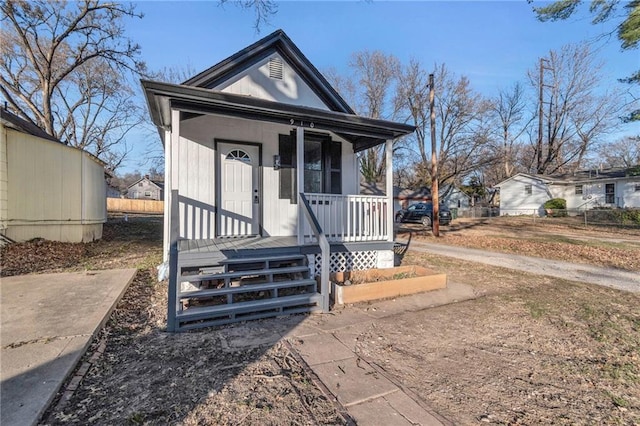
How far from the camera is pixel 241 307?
13.3ft

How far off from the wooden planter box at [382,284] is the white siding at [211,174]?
1.98 meters

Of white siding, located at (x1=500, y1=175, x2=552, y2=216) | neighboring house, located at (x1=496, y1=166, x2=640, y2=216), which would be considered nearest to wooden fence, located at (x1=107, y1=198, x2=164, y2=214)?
white siding, located at (x1=500, y1=175, x2=552, y2=216)

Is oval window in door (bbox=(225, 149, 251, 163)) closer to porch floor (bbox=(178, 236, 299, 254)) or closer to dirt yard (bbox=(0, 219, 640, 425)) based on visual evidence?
porch floor (bbox=(178, 236, 299, 254))

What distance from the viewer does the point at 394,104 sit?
2875 cm

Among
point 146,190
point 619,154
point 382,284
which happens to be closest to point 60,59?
point 382,284

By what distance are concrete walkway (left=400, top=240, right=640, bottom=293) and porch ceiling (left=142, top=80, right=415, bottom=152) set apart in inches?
191

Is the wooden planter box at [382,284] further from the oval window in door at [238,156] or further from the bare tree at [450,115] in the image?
the bare tree at [450,115]

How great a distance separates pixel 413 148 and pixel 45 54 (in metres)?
28.9

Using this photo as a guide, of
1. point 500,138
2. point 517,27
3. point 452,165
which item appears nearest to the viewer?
point 517,27

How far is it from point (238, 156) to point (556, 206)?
2830cm

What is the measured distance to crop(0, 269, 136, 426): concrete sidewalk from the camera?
7.47ft

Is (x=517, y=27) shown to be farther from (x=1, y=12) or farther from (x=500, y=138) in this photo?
(x=500, y=138)

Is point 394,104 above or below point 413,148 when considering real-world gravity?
above

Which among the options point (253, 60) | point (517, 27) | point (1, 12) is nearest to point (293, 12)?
point (253, 60)
